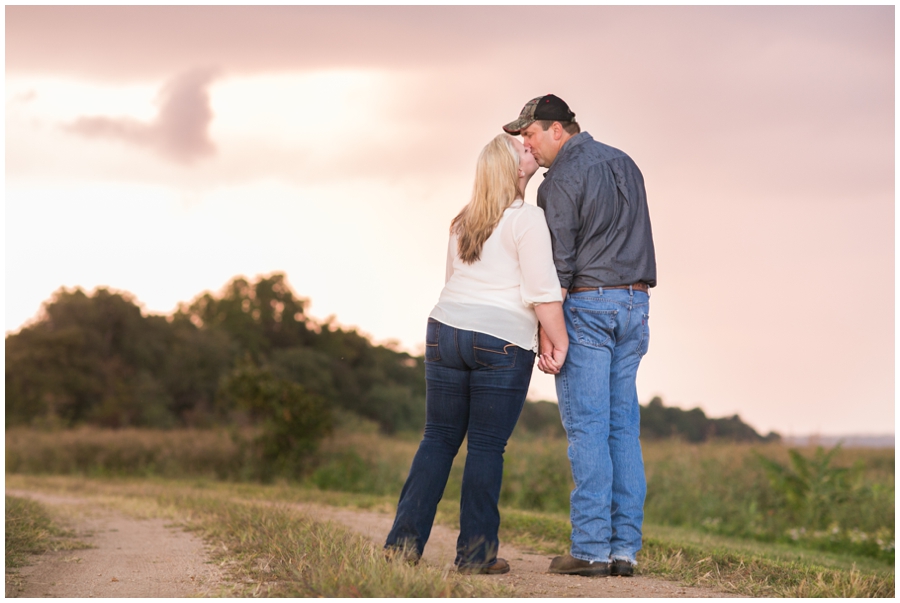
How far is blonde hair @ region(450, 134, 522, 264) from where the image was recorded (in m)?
3.82

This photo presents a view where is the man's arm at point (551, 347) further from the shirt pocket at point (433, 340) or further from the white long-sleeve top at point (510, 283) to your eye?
the shirt pocket at point (433, 340)

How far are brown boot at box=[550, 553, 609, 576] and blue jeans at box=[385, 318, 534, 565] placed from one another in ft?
1.04

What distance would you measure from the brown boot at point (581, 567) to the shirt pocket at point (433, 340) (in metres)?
1.09

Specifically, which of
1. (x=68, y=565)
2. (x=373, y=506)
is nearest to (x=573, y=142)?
(x=68, y=565)

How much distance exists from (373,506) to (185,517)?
2336 mm

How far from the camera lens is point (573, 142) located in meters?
4.17

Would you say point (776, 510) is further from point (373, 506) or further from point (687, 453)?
point (373, 506)

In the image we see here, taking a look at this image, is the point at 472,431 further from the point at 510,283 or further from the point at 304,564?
the point at 304,564

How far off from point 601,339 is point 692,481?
6951mm

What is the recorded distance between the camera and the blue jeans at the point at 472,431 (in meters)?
3.76

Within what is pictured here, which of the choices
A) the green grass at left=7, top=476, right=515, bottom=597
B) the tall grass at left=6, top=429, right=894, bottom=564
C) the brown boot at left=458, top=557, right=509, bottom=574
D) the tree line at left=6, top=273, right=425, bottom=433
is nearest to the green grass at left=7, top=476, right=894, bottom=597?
the green grass at left=7, top=476, right=515, bottom=597

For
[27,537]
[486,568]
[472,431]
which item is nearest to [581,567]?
[486,568]

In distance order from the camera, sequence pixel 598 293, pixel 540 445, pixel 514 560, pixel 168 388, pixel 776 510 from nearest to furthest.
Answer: pixel 598 293 < pixel 514 560 < pixel 776 510 < pixel 540 445 < pixel 168 388

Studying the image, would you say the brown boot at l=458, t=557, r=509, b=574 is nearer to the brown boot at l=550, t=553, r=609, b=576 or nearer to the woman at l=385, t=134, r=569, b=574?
the woman at l=385, t=134, r=569, b=574
